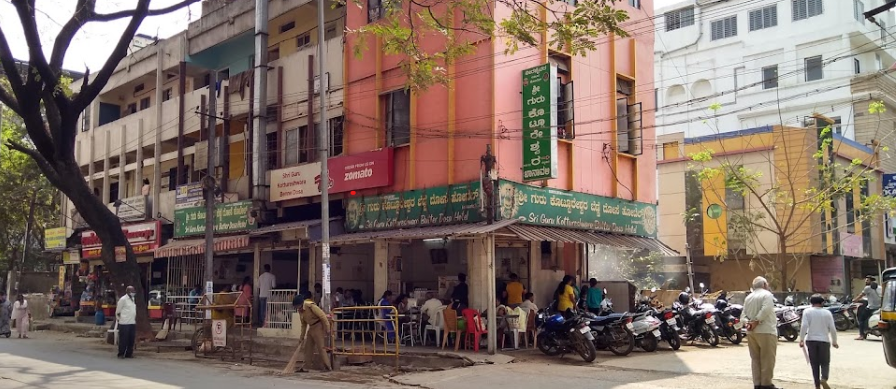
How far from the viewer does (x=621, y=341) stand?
14359mm

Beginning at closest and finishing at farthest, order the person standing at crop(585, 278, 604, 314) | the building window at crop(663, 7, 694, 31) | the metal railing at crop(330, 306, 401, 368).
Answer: the metal railing at crop(330, 306, 401, 368), the person standing at crop(585, 278, 604, 314), the building window at crop(663, 7, 694, 31)

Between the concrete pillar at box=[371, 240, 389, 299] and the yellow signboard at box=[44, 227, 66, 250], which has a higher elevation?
the yellow signboard at box=[44, 227, 66, 250]

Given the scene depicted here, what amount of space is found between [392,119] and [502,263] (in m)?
4.48

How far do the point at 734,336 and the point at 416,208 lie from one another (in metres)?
7.94

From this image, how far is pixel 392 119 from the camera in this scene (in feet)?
59.7

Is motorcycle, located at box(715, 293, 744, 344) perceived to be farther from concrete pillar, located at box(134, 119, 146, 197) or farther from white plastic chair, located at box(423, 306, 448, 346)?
concrete pillar, located at box(134, 119, 146, 197)

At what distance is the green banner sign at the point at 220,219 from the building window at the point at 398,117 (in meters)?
5.71

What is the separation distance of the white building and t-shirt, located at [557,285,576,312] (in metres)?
24.7

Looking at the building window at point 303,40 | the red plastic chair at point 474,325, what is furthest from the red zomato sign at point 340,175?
the building window at point 303,40

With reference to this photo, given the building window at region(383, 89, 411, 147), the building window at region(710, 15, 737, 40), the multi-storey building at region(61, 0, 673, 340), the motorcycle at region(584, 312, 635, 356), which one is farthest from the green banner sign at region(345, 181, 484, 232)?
the building window at region(710, 15, 737, 40)

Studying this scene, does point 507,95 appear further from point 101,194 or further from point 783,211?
point 101,194

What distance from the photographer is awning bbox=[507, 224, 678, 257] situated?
1519 centimetres

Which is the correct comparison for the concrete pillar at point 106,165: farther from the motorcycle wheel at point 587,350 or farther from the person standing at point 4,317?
the motorcycle wheel at point 587,350

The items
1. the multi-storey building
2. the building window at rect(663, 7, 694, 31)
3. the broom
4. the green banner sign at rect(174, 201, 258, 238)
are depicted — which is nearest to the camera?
the broom
